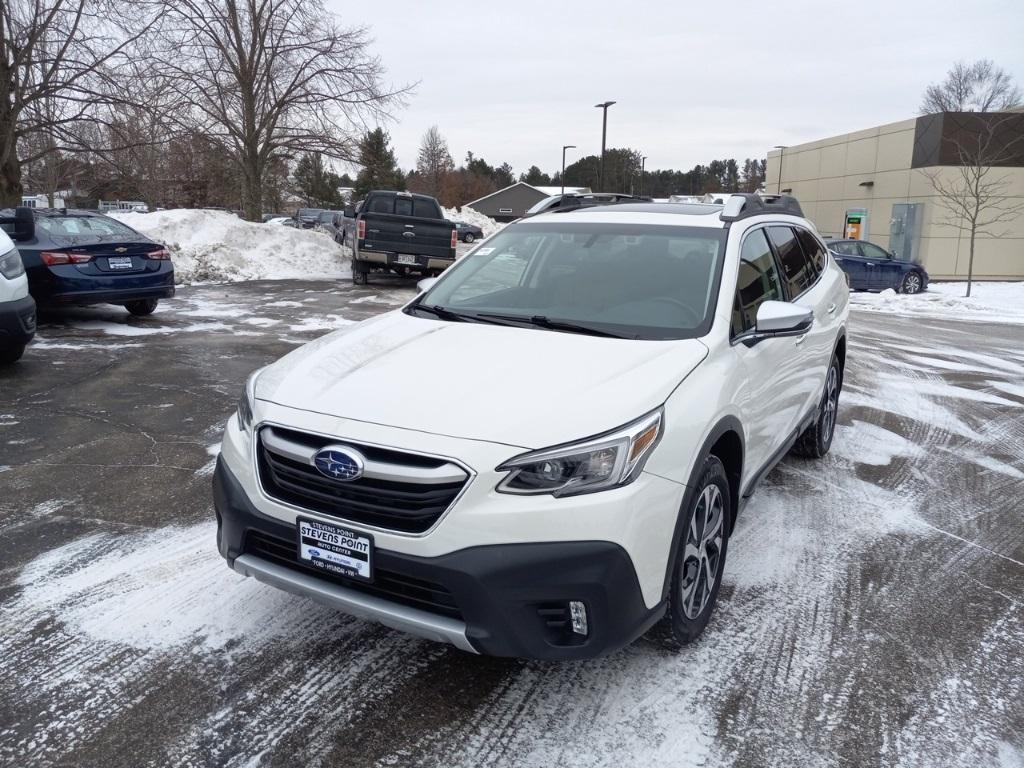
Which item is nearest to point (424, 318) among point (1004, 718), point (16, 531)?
point (16, 531)

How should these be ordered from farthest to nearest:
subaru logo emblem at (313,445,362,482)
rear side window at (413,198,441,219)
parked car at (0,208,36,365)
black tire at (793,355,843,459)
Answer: rear side window at (413,198,441,219) < parked car at (0,208,36,365) < black tire at (793,355,843,459) < subaru logo emblem at (313,445,362,482)

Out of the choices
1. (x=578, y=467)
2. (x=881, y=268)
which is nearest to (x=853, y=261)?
(x=881, y=268)

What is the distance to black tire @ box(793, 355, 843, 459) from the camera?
230 inches

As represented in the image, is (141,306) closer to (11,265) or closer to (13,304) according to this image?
(11,265)

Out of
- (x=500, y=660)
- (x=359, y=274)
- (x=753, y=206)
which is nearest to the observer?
(x=500, y=660)

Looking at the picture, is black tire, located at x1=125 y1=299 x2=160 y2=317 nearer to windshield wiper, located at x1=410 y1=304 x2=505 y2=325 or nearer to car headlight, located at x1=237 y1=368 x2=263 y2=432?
windshield wiper, located at x1=410 y1=304 x2=505 y2=325

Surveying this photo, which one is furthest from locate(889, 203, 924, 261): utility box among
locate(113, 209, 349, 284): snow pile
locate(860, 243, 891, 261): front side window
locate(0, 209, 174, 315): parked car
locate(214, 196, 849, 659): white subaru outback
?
locate(214, 196, 849, 659): white subaru outback

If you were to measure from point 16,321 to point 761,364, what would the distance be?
6592 mm

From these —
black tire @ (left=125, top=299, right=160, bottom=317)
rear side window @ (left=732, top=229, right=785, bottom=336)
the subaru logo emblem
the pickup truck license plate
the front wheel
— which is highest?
rear side window @ (left=732, top=229, right=785, bottom=336)

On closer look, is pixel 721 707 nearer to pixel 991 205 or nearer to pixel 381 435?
pixel 381 435

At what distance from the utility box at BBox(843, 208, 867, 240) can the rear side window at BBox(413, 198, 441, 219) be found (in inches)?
710

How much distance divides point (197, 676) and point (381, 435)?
1.24 m

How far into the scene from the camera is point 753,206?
4.80 m

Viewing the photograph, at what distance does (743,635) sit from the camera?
3516mm
